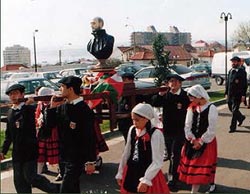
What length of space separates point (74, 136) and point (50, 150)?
7.99 feet

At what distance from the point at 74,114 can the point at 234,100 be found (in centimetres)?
647

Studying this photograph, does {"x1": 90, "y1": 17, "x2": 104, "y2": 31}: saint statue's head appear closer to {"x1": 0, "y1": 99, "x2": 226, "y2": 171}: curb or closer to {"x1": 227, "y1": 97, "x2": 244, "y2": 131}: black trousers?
{"x1": 0, "y1": 99, "x2": 226, "y2": 171}: curb

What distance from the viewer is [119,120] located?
23.7 ft

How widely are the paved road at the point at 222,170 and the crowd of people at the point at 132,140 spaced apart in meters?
0.45

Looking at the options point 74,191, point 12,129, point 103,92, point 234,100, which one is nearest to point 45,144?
point 103,92

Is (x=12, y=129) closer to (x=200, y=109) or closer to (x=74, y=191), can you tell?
(x=74, y=191)

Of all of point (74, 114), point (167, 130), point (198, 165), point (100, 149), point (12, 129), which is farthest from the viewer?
point (100, 149)

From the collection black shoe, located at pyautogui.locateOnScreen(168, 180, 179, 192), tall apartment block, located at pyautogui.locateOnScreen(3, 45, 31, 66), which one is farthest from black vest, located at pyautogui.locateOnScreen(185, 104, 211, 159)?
tall apartment block, located at pyautogui.locateOnScreen(3, 45, 31, 66)

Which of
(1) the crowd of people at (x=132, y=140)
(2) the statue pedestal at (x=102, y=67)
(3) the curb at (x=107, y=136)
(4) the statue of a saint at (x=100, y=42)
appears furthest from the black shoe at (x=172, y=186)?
(3) the curb at (x=107, y=136)

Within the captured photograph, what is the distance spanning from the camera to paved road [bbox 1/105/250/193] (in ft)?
20.1

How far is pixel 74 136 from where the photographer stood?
15.1 ft

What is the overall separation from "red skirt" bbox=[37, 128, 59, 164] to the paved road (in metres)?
0.31

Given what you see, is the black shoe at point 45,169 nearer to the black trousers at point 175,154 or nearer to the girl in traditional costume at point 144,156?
the black trousers at point 175,154

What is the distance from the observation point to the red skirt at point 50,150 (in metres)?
6.89
